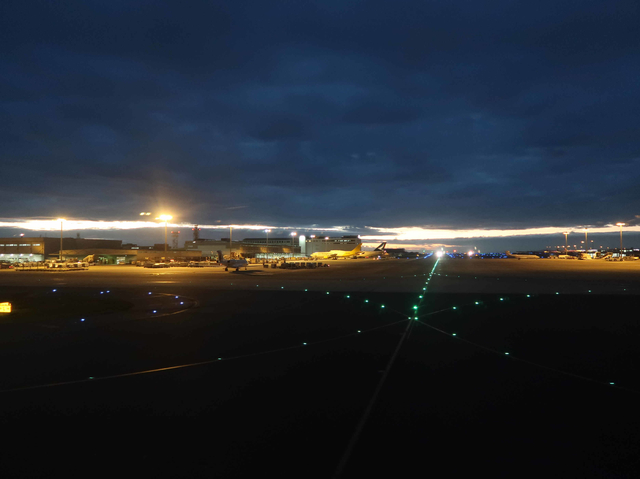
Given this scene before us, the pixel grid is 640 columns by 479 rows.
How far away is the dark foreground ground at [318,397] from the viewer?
5.98m

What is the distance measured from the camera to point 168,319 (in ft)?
61.1

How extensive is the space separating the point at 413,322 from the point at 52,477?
47.1 ft

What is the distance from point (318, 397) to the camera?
8500 mm

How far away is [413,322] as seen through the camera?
58.5 ft

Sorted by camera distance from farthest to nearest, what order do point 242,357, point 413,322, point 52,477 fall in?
point 413,322, point 242,357, point 52,477

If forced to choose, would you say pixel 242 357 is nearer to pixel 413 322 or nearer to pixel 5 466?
pixel 5 466

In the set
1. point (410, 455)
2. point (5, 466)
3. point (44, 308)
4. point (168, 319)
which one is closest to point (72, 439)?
point (5, 466)

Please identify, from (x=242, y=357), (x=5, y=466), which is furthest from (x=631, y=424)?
(x=5, y=466)

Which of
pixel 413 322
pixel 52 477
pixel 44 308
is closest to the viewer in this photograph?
pixel 52 477

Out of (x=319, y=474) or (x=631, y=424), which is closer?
(x=319, y=474)

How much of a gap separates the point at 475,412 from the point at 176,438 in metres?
5.19

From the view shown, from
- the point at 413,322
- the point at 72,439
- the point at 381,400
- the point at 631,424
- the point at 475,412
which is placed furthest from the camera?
the point at 413,322

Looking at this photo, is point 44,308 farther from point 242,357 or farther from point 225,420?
point 225,420

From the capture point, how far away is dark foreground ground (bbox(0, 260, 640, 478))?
5.98 meters
